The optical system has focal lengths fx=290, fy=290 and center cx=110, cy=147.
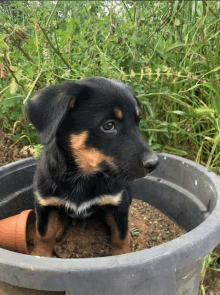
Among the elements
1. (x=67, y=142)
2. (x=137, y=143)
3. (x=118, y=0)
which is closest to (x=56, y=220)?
(x=67, y=142)

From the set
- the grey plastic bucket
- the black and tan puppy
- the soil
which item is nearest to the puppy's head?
the black and tan puppy

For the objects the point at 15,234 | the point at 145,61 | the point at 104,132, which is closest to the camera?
the point at 104,132

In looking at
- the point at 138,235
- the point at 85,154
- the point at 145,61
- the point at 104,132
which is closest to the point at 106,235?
the point at 138,235

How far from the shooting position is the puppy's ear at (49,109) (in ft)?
4.70

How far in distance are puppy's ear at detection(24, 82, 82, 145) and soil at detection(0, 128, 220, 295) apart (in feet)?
2.21

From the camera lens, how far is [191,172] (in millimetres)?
2061

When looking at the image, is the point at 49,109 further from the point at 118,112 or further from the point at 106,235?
the point at 106,235

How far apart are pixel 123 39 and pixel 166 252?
184 centimetres

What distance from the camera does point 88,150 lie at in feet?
5.34

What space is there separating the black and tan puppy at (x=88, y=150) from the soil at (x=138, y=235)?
217 mm

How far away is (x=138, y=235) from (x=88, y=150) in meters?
0.95

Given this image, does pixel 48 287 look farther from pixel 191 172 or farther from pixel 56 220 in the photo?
pixel 191 172

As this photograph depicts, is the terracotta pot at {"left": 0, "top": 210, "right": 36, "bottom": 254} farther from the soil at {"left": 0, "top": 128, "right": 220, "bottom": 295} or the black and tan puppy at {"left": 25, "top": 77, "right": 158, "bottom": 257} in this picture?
the soil at {"left": 0, "top": 128, "right": 220, "bottom": 295}

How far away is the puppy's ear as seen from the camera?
1433 mm
